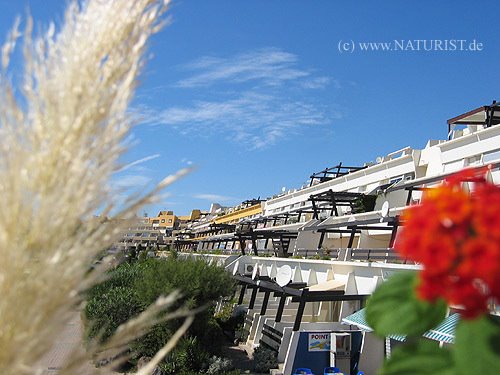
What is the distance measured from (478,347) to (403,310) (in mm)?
228

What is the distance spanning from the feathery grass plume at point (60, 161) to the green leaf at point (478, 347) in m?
0.78

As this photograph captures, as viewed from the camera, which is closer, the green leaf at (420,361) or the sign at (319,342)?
the green leaf at (420,361)

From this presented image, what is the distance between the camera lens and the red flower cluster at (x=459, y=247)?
3.36ft

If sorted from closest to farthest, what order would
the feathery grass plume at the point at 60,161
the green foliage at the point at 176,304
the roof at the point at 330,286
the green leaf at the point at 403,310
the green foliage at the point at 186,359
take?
the feathery grass plume at the point at 60,161 → the green leaf at the point at 403,310 → the green foliage at the point at 186,359 → the green foliage at the point at 176,304 → the roof at the point at 330,286

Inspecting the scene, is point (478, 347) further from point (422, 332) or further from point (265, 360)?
point (265, 360)

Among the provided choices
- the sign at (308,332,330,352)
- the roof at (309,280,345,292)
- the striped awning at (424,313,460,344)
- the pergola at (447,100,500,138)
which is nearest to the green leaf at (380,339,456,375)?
the striped awning at (424,313,460,344)

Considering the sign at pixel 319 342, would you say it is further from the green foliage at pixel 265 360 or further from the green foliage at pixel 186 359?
the green foliage at pixel 186 359

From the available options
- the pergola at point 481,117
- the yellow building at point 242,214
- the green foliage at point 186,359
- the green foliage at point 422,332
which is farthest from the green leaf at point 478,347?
the yellow building at point 242,214

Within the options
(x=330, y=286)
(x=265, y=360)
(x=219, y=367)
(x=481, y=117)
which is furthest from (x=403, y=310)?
(x=481, y=117)

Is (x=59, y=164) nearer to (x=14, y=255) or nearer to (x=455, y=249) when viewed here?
(x=14, y=255)

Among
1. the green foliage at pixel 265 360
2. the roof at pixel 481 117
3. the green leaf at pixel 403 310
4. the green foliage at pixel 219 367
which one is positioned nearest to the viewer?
the green leaf at pixel 403 310

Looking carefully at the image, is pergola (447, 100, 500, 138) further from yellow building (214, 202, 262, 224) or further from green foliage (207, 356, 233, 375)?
yellow building (214, 202, 262, 224)

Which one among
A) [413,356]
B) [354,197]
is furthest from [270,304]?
[413,356]

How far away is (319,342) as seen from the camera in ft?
57.1
